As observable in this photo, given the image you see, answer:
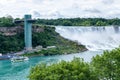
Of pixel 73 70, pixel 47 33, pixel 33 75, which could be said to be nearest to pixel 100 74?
pixel 73 70

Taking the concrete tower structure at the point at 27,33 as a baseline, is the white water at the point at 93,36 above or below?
below

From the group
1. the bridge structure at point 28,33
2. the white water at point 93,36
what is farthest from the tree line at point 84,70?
the white water at point 93,36

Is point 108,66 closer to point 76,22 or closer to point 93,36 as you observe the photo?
point 93,36

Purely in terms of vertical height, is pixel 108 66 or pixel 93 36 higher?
pixel 108 66

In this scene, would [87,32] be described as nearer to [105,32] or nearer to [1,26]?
[105,32]

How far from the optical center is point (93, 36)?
116 m

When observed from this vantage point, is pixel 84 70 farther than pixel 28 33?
No

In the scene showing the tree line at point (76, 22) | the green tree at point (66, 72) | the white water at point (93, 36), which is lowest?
the white water at point (93, 36)

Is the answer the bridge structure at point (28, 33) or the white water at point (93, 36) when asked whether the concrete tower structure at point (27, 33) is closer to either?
the bridge structure at point (28, 33)

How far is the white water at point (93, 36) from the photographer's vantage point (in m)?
109

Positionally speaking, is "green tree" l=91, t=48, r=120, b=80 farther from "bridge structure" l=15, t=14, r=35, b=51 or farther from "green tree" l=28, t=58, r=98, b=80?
"bridge structure" l=15, t=14, r=35, b=51

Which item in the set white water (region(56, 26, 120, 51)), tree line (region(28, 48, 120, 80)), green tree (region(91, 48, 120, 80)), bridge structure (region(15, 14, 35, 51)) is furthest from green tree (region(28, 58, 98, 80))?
white water (region(56, 26, 120, 51))

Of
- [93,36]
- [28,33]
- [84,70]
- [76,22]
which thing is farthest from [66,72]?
[76,22]

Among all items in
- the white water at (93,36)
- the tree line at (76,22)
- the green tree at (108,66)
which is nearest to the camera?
the green tree at (108,66)
